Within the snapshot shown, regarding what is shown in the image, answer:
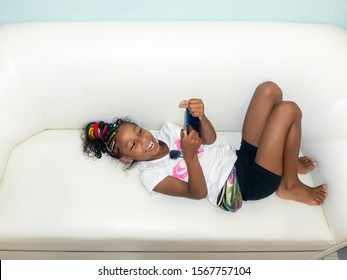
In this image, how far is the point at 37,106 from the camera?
4.81ft

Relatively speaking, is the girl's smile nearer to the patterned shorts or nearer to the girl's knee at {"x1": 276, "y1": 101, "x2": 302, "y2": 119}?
the patterned shorts

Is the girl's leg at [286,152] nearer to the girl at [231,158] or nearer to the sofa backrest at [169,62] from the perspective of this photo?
the girl at [231,158]

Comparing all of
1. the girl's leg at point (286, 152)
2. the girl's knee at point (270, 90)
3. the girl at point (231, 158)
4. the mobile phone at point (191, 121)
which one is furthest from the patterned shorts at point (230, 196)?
the girl's knee at point (270, 90)

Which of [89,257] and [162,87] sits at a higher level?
[162,87]

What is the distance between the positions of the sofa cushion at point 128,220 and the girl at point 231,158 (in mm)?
66

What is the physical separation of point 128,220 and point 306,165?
31.6 inches

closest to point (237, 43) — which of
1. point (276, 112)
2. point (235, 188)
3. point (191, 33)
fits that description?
point (191, 33)

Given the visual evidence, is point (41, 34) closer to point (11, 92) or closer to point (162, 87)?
point (11, 92)

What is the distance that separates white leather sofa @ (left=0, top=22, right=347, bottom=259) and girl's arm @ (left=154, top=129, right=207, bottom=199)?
0.08 m

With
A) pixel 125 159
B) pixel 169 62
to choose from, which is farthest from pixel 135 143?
pixel 169 62

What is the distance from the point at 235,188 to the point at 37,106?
920 millimetres

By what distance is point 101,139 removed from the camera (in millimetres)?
1425

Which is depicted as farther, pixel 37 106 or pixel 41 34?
pixel 37 106

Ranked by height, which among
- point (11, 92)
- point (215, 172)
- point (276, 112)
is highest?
point (11, 92)
